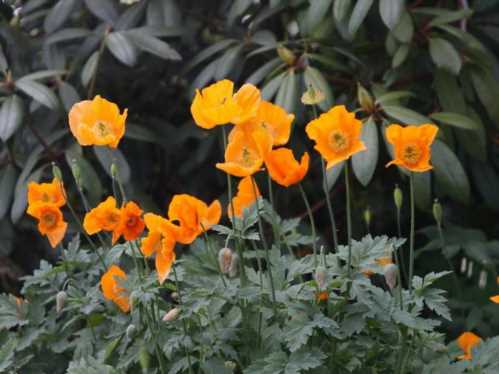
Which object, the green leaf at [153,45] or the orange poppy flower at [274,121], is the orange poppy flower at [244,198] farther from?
→ the green leaf at [153,45]

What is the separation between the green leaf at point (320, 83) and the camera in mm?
2012

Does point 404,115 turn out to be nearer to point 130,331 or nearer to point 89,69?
point 89,69

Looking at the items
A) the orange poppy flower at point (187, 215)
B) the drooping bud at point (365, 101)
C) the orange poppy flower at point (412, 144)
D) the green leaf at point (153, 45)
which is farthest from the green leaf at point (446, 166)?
the orange poppy flower at point (187, 215)

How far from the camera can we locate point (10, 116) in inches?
79.7

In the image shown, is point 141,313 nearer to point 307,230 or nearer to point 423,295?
point 423,295

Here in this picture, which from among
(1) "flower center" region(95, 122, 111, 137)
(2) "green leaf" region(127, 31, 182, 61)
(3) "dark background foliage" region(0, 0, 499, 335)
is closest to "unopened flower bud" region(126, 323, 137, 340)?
(1) "flower center" region(95, 122, 111, 137)

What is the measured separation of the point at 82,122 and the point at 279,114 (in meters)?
0.28

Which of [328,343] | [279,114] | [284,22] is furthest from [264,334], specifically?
[284,22]

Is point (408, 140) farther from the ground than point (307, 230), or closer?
farther from the ground

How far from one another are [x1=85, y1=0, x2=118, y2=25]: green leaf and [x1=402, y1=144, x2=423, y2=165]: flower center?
3.53 ft

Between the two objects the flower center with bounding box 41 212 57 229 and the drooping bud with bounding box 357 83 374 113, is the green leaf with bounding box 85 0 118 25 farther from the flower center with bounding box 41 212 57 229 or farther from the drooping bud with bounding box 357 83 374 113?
the flower center with bounding box 41 212 57 229

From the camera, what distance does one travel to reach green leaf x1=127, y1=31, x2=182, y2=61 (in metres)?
2.11

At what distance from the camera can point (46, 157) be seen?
2189 mm

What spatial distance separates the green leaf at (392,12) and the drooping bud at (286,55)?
240 mm
